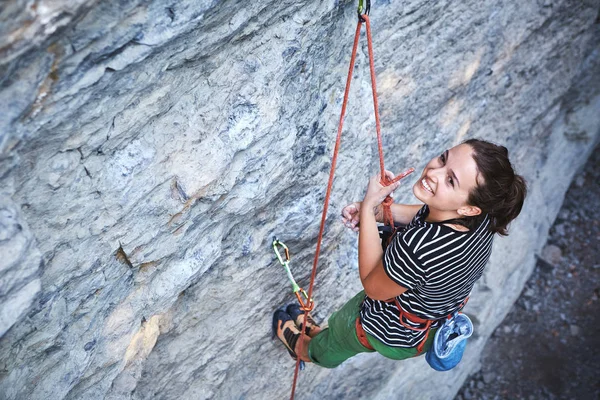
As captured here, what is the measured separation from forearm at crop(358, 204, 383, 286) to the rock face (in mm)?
606

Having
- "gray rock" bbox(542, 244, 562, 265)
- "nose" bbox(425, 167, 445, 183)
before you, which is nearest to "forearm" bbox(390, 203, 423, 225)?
"nose" bbox(425, 167, 445, 183)

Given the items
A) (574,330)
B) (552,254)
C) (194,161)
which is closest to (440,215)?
(194,161)

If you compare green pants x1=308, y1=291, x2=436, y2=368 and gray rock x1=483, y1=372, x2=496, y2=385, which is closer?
green pants x1=308, y1=291, x2=436, y2=368

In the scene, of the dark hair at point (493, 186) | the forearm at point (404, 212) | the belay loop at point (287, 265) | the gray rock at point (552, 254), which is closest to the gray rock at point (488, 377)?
the gray rock at point (552, 254)

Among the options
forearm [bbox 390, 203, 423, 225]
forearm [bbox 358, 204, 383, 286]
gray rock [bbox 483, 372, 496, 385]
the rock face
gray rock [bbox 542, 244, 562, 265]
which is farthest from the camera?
gray rock [bbox 542, 244, 562, 265]

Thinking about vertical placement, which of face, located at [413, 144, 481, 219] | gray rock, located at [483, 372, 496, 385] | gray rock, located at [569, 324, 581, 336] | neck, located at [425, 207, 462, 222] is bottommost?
gray rock, located at [569, 324, 581, 336]

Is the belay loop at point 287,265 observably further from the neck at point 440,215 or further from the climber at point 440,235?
the neck at point 440,215

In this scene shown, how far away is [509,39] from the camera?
4.24 metres

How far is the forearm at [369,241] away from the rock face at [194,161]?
0.61 m

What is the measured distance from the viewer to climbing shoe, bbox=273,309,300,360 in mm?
3494

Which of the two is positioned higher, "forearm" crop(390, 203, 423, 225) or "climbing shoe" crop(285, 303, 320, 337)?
"forearm" crop(390, 203, 423, 225)

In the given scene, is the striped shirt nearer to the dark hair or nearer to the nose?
the dark hair

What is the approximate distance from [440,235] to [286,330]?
4.94 ft

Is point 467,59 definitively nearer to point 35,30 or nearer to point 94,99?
point 94,99
